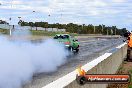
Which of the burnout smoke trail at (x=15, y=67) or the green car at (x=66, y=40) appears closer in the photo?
the burnout smoke trail at (x=15, y=67)

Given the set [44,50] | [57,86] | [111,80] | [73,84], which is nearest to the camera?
[111,80]

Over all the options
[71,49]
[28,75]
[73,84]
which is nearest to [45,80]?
[28,75]

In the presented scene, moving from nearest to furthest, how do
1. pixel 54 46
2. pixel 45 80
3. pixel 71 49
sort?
1. pixel 45 80
2. pixel 54 46
3. pixel 71 49

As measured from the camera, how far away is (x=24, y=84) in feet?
45.1

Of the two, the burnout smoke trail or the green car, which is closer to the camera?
the burnout smoke trail

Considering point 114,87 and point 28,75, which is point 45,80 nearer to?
point 28,75

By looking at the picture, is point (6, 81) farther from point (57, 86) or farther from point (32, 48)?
point (32, 48)

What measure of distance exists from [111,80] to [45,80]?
37.2 ft

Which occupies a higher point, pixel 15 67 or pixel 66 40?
pixel 15 67

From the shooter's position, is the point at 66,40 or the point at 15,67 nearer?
the point at 15,67

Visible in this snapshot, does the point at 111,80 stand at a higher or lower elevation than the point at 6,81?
higher

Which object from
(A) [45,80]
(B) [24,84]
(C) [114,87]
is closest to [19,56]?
(A) [45,80]

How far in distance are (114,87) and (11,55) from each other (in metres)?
5.02

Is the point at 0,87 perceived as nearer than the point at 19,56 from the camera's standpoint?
Yes
